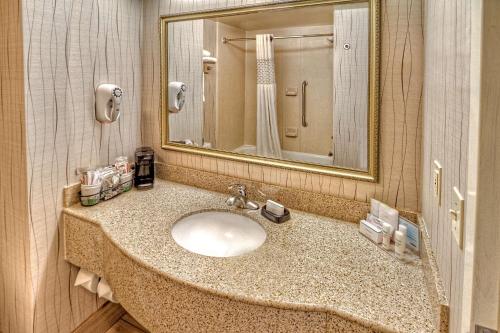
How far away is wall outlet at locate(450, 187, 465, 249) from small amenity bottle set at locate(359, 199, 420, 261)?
45cm

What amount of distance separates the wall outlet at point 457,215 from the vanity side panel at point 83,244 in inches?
49.4

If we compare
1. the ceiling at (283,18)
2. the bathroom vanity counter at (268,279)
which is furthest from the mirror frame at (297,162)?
the bathroom vanity counter at (268,279)

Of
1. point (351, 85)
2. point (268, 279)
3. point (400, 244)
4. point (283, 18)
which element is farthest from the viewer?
point (283, 18)

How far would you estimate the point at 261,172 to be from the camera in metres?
1.60

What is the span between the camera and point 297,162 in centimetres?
149

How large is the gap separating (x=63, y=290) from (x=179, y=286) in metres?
0.98

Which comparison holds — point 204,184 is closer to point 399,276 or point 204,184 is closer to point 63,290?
point 63,290

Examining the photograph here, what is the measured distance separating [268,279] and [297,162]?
0.66 meters

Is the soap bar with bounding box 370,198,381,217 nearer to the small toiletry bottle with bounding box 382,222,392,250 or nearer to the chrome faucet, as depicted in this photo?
the small toiletry bottle with bounding box 382,222,392,250

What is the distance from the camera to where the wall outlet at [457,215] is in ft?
2.01

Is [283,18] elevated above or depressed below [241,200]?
above

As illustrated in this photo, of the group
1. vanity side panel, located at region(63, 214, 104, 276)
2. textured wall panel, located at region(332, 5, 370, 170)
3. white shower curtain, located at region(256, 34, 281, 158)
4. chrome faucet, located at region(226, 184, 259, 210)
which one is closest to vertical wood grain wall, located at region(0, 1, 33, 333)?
vanity side panel, located at region(63, 214, 104, 276)

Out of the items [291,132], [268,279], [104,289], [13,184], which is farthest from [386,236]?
[13,184]

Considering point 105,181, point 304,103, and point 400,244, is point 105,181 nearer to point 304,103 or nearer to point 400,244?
point 304,103
